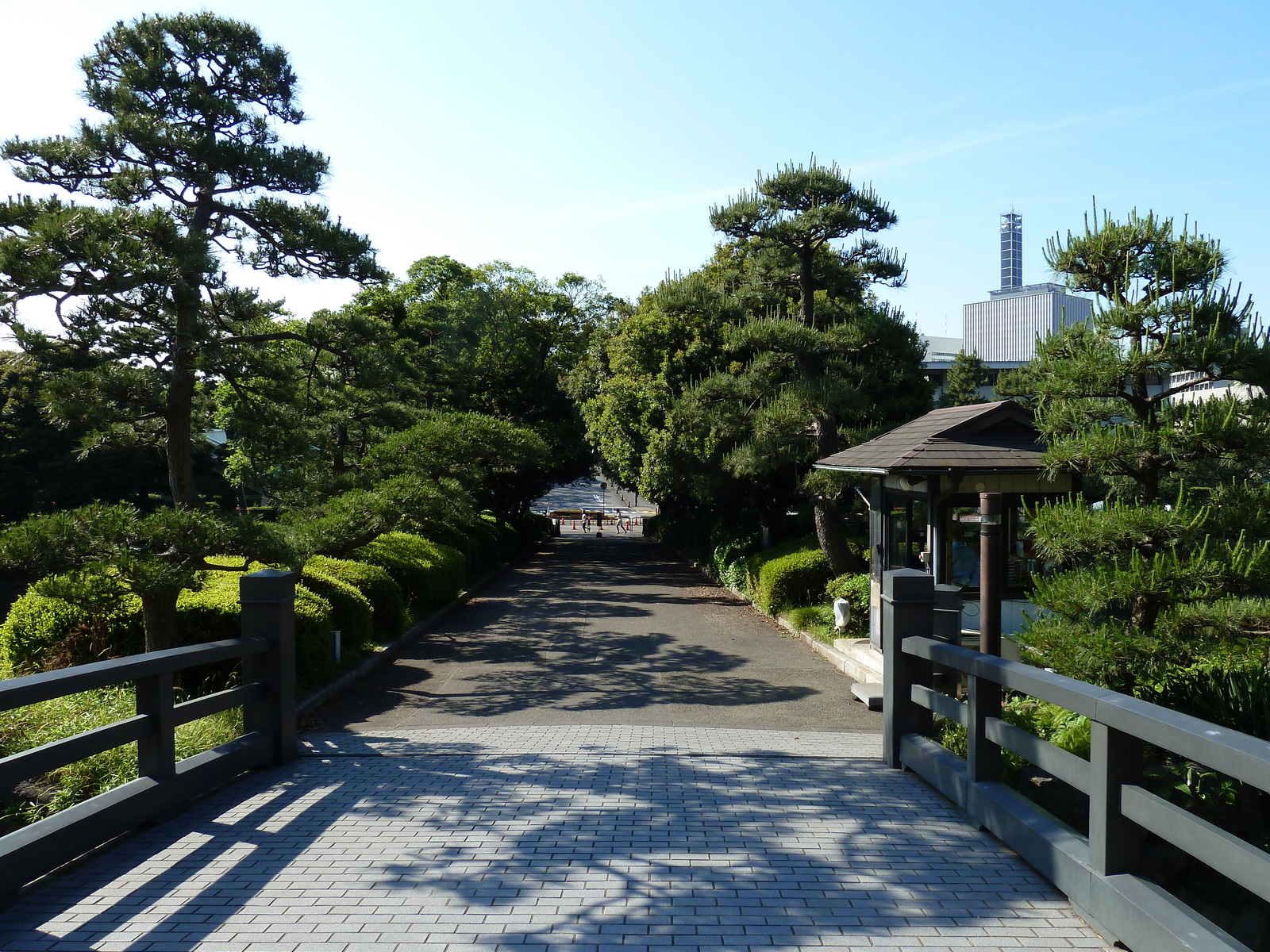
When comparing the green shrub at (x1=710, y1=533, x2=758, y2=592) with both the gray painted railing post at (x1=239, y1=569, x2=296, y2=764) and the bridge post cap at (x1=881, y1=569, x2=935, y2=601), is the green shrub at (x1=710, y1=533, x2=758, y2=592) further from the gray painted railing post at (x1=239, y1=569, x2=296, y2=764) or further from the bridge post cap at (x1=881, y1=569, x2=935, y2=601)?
the gray painted railing post at (x1=239, y1=569, x2=296, y2=764)

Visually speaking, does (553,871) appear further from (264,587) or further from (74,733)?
(74,733)

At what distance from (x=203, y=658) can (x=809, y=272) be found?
13388 millimetres

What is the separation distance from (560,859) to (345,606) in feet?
28.2

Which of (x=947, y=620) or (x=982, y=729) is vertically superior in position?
(x=947, y=620)

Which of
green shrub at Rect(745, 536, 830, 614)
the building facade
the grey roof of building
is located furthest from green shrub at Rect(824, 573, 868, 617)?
the building facade

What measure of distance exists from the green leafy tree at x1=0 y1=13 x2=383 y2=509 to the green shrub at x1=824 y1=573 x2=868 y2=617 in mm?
8379

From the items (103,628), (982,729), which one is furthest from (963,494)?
(103,628)

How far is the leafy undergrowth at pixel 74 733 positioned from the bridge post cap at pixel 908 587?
16.0 ft

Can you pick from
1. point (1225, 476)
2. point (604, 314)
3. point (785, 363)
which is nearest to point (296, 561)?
point (1225, 476)

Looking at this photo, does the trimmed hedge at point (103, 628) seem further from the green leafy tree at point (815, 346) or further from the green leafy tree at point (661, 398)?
the green leafy tree at point (661, 398)

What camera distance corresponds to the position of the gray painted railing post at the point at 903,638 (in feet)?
19.6

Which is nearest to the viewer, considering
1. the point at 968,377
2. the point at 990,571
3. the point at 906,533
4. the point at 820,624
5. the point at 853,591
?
the point at 990,571

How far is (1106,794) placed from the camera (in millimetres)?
3535

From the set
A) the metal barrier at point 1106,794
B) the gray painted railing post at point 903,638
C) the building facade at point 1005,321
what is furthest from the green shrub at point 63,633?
the building facade at point 1005,321
